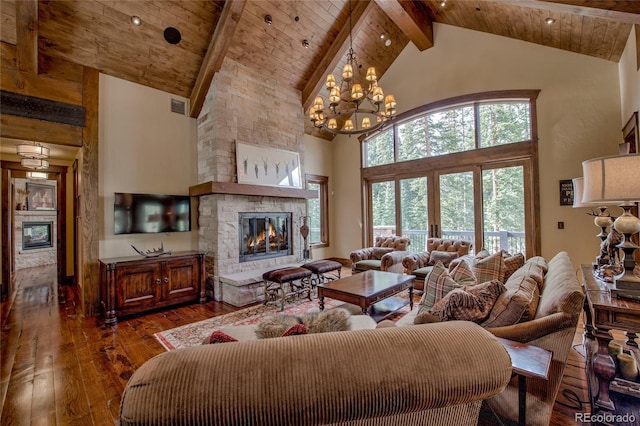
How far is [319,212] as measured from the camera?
25.4 feet

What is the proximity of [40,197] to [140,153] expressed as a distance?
540 cm

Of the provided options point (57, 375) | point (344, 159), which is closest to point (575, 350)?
point (57, 375)

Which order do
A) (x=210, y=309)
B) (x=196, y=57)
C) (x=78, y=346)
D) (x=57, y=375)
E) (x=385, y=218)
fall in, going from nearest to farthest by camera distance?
1. (x=57, y=375)
2. (x=78, y=346)
3. (x=210, y=309)
4. (x=196, y=57)
5. (x=385, y=218)

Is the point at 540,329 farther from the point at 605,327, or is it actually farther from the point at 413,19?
the point at 413,19

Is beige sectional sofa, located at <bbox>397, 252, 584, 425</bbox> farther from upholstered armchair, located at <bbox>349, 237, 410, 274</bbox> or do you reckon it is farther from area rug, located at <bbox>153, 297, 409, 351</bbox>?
upholstered armchair, located at <bbox>349, 237, 410, 274</bbox>

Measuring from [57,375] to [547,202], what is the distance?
22.0ft

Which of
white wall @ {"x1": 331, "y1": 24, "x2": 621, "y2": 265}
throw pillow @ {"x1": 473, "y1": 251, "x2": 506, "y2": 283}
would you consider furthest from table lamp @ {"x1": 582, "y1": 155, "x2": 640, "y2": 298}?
white wall @ {"x1": 331, "y1": 24, "x2": 621, "y2": 265}

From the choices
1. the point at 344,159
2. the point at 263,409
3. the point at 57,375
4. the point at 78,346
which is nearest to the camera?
the point at 263,409

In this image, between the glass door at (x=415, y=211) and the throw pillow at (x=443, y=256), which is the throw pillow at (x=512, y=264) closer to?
the throw pillow at (x=443, y=256)

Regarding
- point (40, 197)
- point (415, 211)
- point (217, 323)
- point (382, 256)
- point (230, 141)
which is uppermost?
point (230, 141)

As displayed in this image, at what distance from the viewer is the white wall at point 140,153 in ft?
13.9

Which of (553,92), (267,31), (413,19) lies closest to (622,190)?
(553,92)

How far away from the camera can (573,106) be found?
4.46 meters

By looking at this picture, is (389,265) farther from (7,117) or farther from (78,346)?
(7,117)
